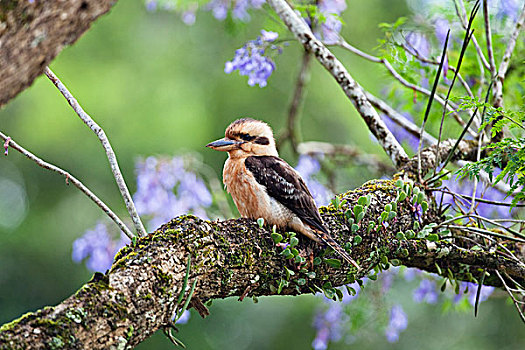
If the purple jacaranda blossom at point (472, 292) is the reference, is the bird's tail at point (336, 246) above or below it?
below

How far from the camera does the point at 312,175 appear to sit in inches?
179

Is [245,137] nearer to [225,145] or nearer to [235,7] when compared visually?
[225,145]

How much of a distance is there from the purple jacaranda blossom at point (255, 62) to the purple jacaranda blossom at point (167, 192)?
1.33 metres

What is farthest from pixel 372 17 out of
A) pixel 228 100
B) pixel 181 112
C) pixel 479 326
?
pixel 479 326

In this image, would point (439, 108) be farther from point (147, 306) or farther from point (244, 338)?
point (244, 338)

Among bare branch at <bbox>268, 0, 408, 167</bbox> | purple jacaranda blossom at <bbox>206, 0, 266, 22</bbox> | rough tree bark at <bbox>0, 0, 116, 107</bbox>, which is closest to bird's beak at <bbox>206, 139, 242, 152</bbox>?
bare branch at <bbox>268, 0, 408, 167</bbox>

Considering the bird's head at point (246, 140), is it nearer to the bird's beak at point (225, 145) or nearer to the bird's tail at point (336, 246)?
the bird's beak at point (225, 145)

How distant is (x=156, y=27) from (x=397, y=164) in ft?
25.9

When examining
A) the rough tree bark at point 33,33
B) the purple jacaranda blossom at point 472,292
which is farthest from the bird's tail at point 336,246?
the purple jacaranda blossom at point 472,292

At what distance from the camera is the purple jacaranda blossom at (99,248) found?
14.2 feet

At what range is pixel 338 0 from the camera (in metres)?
4.63

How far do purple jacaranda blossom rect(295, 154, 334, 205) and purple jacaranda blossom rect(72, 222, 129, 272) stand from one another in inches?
54.2

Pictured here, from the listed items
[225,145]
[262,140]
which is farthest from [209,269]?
[262,140]

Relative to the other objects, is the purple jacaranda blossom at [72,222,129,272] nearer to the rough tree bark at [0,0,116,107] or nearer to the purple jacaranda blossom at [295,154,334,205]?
the purple jacaranda blossom at [295,154,334,205]
